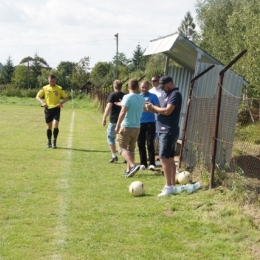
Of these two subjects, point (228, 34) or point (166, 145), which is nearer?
point (166, 145)

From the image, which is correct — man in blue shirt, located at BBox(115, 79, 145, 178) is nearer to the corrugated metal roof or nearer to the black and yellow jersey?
the corrugated metal roof

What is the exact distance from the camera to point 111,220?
6.19 metres

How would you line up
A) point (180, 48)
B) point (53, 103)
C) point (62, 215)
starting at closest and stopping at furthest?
point (62, 215) < point (180, 48) < point (53, 103)

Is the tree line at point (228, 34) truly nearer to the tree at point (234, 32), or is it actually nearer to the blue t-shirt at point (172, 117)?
the tree at point (234, 32)

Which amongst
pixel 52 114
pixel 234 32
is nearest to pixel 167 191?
pixel 52 114

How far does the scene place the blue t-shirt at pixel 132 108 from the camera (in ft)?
29.3

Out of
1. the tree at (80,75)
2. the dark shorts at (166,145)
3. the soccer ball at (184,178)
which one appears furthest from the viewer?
the tree at (80,75)

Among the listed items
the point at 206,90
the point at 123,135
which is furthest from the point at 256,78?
the point at 123,135

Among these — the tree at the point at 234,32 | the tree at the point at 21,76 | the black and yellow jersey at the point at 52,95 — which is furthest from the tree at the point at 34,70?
the black and yellow jersey at the point at 52,95

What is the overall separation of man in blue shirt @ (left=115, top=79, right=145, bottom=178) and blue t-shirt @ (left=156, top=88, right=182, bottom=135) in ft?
4.68

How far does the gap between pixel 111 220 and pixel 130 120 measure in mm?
3224

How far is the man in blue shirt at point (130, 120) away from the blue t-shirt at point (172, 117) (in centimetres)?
143

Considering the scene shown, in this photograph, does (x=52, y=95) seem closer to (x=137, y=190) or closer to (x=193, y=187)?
(x=137, y=190)

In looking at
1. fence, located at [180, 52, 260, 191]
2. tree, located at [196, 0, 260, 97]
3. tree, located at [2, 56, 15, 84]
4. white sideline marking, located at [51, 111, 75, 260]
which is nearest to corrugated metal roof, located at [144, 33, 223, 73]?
fence, located at [180, 52, 260, 191]
